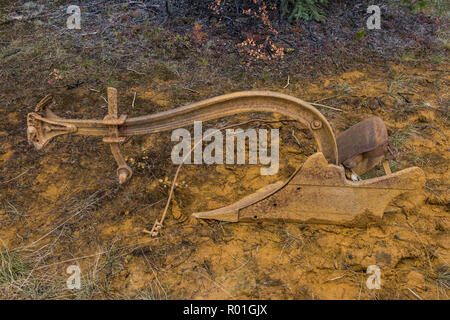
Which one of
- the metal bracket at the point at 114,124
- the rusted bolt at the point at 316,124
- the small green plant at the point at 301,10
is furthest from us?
the small green plant at the point at 301,10

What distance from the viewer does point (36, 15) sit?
564cm

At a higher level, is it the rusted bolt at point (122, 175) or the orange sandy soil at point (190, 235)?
→ the rusted bolt at point (122, 175)

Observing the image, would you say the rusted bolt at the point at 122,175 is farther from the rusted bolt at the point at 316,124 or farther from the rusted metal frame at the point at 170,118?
the rusted bolt at the point at 316,124

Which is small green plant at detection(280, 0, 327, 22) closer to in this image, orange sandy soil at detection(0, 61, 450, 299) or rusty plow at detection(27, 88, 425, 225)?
orange sandy soil at detection(0, 61, 450, 299)

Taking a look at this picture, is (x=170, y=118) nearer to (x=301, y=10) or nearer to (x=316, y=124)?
(x=316, y=124)

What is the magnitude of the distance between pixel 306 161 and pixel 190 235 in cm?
106

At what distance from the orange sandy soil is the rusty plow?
0.54 ft

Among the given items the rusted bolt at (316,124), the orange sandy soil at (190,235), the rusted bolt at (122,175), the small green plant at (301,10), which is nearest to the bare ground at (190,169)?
the orange sandy soil at (190,235)

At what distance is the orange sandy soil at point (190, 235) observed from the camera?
8.08 ft

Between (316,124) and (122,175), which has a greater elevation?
(316,124)

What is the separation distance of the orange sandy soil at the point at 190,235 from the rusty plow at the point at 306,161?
16 centimetres

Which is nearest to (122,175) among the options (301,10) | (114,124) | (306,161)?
(114,124)

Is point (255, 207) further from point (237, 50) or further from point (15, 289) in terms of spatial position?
point (237, 50)

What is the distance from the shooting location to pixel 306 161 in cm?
255
